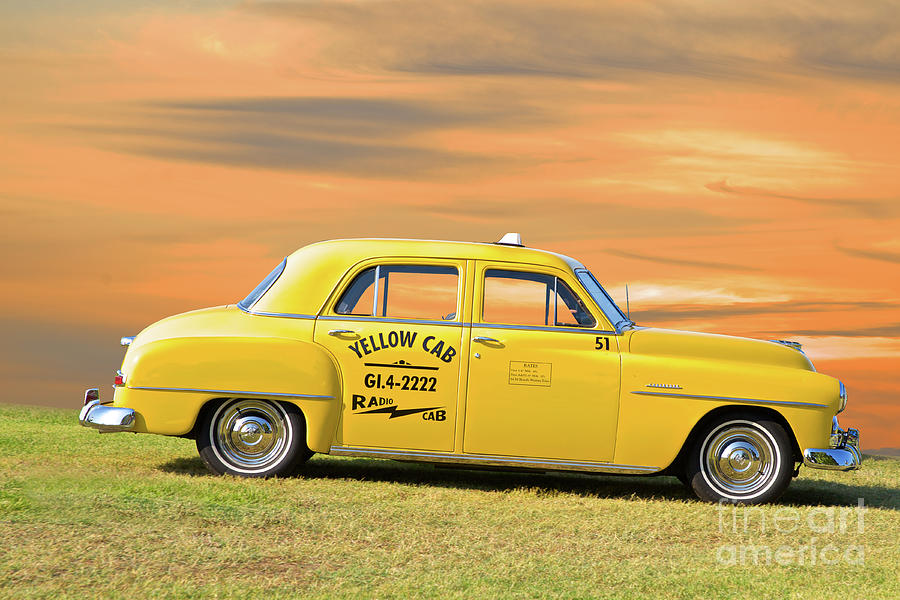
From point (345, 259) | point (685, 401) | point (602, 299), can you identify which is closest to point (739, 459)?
point (685, 401)

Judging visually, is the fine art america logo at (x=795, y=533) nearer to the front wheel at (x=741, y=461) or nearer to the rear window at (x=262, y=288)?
the front wheel at (x=741, y=461)

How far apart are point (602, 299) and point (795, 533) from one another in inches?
104

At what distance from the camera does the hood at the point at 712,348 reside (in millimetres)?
8750

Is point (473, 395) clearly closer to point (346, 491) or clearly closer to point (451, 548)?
point (346, 491)

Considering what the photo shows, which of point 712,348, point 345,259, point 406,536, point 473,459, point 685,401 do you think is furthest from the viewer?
point 712,348

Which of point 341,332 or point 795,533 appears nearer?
point 795,533

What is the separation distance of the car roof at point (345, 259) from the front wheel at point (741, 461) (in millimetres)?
2034

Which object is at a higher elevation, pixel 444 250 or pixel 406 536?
pixel 444 250

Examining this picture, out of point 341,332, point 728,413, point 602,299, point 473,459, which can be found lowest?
point 473,459

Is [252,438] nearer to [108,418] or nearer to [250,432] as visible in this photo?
[250,432]

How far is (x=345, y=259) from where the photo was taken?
346 inches

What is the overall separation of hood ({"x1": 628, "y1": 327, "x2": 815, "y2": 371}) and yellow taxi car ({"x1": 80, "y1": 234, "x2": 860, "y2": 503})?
0.09ft

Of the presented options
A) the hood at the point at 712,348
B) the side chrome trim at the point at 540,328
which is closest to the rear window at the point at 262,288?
the side chrome trim at the point at 540,328

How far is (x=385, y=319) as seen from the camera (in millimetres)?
8586
